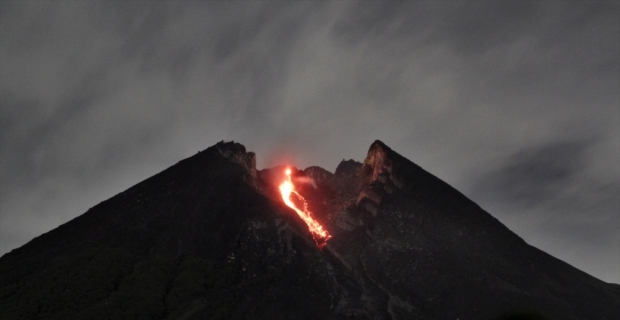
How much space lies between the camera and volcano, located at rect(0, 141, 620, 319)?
10606 centimetres

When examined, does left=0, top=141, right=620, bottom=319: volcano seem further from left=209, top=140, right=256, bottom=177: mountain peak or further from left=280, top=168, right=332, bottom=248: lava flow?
left=280, top=168, right=332, bottom=248: lava flow

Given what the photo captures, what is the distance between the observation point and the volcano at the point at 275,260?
10606 centimetres

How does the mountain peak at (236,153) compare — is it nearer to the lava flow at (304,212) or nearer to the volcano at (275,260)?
the volcano at (275,260)

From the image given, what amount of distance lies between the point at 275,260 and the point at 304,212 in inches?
1837

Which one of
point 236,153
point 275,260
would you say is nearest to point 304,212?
point 236,153

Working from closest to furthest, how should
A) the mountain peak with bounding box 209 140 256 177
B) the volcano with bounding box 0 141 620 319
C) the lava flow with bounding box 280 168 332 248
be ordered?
the volcano with bounding box 0 141 620 319, the lava flow with bounding box 280 168 332 248, the mountain peak with bounding box 209 140 256 177

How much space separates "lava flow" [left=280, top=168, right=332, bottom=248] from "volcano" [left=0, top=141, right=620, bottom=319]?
2127mm

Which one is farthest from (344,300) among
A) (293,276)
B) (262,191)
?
(262,191)

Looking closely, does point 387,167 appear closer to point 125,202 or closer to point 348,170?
point 348,170

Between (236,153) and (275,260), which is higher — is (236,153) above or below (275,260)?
above

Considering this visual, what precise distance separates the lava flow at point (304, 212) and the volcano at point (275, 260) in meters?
2.13

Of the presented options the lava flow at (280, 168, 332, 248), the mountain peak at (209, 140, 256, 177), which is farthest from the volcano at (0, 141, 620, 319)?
the lava flow at (280, 168, 332, 248)

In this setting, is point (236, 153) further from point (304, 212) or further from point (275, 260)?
point (275, 260)

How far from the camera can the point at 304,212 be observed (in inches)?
6462
